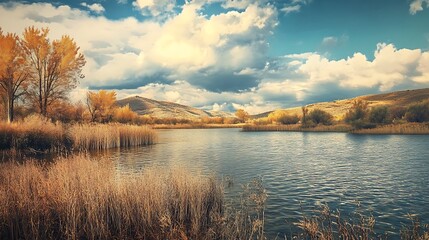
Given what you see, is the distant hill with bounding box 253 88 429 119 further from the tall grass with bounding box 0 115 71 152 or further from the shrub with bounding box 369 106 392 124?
the tall grass with bounding box 0 115 71 152

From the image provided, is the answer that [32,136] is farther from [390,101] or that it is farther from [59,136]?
[390,101]

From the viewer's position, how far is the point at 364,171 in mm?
18922

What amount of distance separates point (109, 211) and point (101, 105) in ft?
178

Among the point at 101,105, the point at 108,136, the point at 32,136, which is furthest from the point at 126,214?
the point at 101,105

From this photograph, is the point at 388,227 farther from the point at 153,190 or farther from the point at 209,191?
the point at 153,190

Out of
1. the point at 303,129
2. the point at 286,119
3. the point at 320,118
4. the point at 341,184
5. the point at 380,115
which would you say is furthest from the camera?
the point at 286,119

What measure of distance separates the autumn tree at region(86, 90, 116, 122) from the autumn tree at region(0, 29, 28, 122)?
21993mm

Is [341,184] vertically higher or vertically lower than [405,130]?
lower

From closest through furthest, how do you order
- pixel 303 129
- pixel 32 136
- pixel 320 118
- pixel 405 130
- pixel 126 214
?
pixel 126 214
pixel 32 136
pixel 405 130
pixel 303 129
pixel 320 118

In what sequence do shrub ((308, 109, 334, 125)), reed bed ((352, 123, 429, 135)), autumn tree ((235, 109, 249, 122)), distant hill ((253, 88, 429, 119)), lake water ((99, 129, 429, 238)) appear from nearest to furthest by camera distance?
lake water ((99, 129, 429, 238))
reed bed ((352, 123, 429, 135))
shrub ((308, 109, 334, 125))
distant hill ((253, 88, 429, 119))
autumn tree ((235, 109, 249, 122))

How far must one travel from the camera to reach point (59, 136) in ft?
91.9

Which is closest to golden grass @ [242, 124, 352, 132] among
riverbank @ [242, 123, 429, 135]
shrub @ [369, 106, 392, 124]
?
riverbank @ [242, 123, 429, 135]

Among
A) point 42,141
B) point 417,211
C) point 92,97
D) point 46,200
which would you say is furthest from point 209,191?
point 92,97

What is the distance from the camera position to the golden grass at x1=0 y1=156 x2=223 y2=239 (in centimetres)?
749
